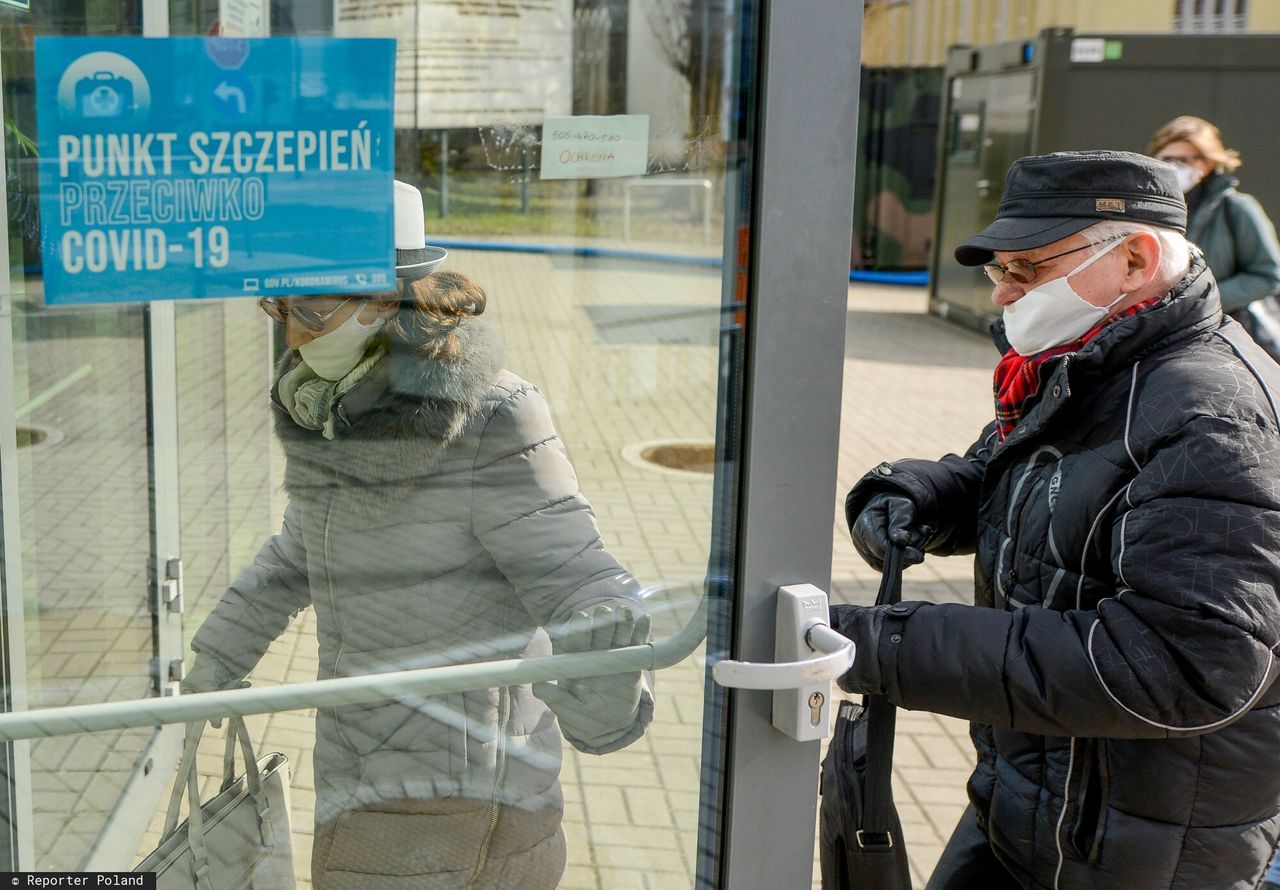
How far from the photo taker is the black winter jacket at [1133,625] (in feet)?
5.46

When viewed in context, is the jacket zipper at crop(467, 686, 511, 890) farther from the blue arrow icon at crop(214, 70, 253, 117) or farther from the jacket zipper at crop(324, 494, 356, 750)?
the blue arrow icon at crop(214, 70, 253, 117)

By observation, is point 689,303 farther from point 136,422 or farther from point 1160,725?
point 136,422

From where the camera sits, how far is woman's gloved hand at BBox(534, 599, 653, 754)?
1555 millimetres

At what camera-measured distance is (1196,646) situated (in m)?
Answer: 1.65

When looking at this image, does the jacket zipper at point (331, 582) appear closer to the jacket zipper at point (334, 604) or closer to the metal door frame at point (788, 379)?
the jacket zipper at point (334, 604)

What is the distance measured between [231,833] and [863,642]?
800mm

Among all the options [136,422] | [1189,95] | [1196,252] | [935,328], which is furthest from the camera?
[935,328]

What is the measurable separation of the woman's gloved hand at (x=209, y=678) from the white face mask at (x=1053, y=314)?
3.99ft

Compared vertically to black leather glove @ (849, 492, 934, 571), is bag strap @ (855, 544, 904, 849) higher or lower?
lower

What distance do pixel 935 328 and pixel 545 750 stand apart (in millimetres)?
12350

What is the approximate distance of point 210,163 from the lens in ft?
4.05

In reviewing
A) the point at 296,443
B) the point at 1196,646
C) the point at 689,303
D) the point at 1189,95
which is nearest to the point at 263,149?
the point at 296,443

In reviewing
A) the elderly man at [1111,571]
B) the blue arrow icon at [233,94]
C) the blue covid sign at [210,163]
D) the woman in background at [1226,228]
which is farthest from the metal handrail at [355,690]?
the woman in background at [1226,228]

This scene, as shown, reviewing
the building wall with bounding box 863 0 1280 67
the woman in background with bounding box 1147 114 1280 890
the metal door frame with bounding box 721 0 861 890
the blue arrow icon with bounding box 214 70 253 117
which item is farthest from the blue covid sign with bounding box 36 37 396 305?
the building wall with bounding box 863 0 1280 67
